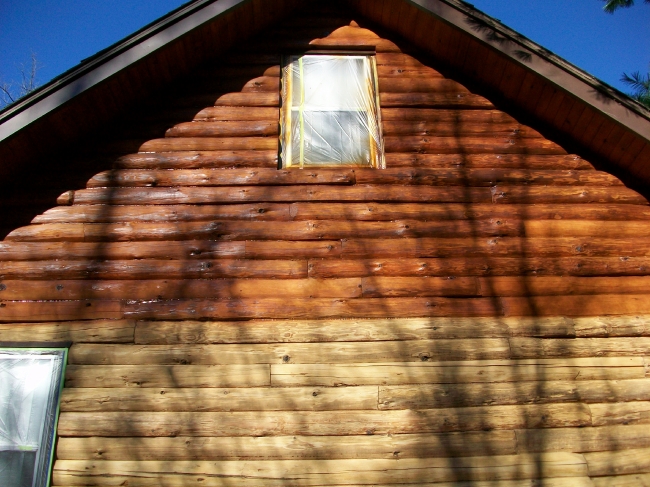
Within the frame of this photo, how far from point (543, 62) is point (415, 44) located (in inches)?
66.6

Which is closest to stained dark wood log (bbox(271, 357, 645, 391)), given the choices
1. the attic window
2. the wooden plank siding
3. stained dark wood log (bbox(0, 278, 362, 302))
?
the wooden plank siding

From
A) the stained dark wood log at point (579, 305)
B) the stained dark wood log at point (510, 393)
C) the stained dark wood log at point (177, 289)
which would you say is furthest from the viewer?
the stained dark wood log at point (579, 305)

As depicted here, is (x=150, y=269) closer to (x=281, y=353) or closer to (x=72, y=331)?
(x=72, y=331)

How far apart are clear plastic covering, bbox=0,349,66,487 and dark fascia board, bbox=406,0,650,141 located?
5.64 metres

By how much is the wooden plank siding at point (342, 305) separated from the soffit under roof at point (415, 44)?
0.51 ft

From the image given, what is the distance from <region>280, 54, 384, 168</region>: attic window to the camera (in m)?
5.74

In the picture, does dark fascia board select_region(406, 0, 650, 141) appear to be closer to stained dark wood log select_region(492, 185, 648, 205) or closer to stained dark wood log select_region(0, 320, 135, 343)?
stained dark wood log select_region(492, 185, 648, 205)

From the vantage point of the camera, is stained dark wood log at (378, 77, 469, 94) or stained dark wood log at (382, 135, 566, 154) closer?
stained dark wood log at (382, 135, 566, 154)

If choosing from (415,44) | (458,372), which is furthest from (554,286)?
(415,44)

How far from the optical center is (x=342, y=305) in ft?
15.8

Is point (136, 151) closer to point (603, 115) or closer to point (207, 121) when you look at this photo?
point (207, 121)

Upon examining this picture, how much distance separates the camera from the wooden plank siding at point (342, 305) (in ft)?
14.2

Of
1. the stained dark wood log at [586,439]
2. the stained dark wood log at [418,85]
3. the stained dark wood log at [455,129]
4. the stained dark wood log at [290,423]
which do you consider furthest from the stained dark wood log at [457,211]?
the stained dark wood log at [586,439]

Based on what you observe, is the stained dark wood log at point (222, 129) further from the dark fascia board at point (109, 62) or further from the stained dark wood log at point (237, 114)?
the dark fascia board at point (109, 62)
